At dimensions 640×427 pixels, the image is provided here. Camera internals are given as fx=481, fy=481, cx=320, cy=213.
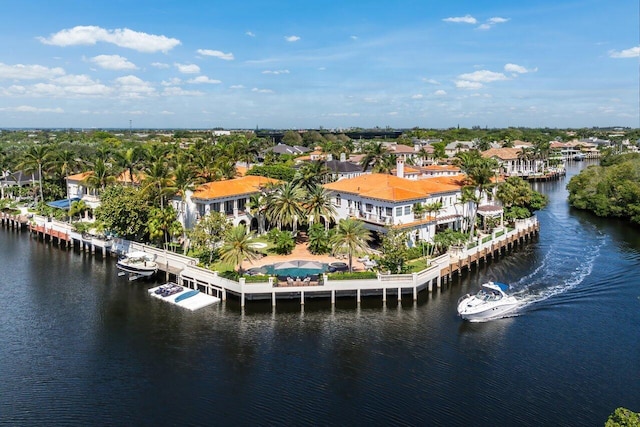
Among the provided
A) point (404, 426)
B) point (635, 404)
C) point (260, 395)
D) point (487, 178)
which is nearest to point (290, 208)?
point (487, 178)

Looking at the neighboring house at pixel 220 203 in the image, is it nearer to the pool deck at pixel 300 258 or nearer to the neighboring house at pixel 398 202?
the pool deck at pixel 300 258

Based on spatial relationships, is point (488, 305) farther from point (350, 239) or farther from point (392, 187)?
point (392, 187)

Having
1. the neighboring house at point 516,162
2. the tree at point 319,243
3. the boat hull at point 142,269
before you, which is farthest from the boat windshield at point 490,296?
the neighboring house at point 516,162

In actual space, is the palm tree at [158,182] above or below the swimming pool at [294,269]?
above

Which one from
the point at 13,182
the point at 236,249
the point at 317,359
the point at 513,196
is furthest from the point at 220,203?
the point at 13,182

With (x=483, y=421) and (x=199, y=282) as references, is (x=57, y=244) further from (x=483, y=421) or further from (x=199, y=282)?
(x=483, y=421)

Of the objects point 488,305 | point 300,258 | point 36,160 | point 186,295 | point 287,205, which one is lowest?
point 186,295

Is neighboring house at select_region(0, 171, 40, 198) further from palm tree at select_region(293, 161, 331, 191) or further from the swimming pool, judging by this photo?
the swimming pool
